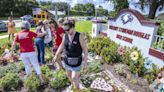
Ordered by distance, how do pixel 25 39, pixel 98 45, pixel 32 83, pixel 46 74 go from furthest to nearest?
pixel 98 45
pixel 46 74
pixel 32 83
pixel 25 39

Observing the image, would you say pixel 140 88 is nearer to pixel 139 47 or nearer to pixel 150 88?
pixel 150 88

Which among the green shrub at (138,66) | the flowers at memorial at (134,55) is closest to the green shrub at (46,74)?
the green shrub at (138,66)

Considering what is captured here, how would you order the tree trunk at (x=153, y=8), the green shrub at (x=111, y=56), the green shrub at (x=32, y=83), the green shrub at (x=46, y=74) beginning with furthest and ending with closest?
the tree trunk at (x=153, y=8) < the green shrub at (x=111, y=56) < the green shrub at (x=46, y=74) < the green shrub at (x=32, y=83)

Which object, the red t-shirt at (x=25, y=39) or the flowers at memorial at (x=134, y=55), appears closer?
the red t-shirt at (x=25, y=39)

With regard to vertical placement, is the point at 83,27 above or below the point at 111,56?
below

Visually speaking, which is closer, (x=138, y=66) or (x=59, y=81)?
(x=59, y=81)

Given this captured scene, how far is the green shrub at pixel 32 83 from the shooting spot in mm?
5602

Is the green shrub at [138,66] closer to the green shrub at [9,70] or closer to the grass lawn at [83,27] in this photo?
the green shrub at [9,70]

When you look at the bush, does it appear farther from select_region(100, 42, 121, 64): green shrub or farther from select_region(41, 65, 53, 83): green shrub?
select_region(41, 65, 53, 83): green shrub

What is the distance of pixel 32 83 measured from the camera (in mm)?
5633

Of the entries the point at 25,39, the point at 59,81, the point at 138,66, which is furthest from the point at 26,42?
the point at 138,66

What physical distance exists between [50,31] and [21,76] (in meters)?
1.69

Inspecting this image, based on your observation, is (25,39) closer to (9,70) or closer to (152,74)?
(9,70)

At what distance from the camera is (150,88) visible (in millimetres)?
5531
